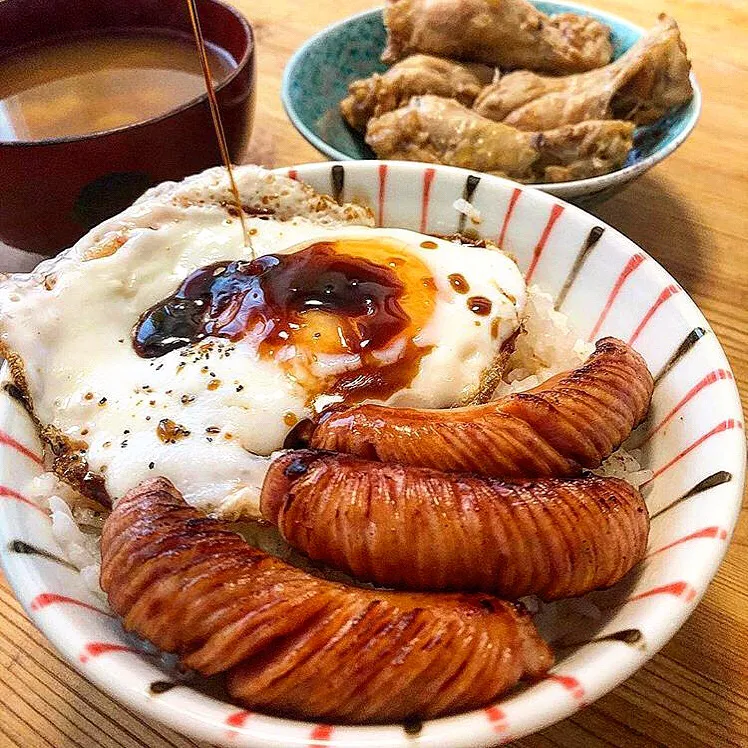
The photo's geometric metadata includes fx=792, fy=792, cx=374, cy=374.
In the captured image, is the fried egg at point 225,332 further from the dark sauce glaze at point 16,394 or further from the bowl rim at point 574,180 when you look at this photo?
the bowl rim at point 574,180

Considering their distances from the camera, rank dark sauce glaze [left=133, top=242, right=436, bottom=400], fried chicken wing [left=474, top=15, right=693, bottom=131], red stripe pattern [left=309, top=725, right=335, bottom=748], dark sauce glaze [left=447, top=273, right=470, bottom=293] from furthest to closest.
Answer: fried chicken wing [left=474, top=15, right=693, bottom=131] < dark sauce glaze [left=447, top=273, right=470, bottom=293] < dark sauce glaze [left=133, top=242, right=436, bottom=400] < red stripe pattern [left=309, top=725, right=335, bottom=748]

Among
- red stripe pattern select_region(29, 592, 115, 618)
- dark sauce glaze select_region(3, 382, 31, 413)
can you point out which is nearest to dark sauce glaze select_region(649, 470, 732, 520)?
red stripe pattern select_region(29, 592, 115, 618)

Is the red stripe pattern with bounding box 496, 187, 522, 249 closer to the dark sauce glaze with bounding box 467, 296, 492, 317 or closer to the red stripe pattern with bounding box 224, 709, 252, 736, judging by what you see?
the dark sauce glaze with bounding box 467, 296, 492, 317

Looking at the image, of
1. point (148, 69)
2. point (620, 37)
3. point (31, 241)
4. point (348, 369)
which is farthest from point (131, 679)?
point (620, 37)

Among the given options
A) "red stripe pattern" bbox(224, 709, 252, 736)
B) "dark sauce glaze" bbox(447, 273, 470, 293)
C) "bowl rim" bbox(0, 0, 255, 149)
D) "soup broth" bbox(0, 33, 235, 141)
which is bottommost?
"red stripe pattern" bbox(224, 709, 252, 736)

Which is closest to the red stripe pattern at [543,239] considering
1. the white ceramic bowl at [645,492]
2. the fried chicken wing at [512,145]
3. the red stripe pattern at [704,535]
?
the white ceramic bowl at [645,492]

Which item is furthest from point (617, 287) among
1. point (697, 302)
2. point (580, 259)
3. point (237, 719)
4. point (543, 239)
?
point (237, 719)
